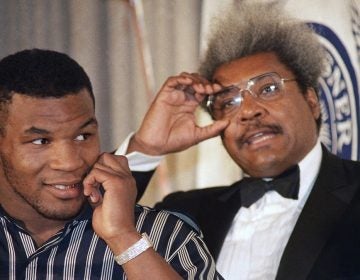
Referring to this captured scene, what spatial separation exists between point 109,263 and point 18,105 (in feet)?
1.50

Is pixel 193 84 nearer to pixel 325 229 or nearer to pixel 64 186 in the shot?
pixel 325 229

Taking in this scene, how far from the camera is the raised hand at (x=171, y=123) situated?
256cm

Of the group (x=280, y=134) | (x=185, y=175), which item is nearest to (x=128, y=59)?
(x=185, y=175)

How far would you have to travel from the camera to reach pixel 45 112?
6.10ft

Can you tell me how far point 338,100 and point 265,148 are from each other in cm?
46

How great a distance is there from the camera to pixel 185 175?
316 centimetres

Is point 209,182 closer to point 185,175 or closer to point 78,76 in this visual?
point 185,175

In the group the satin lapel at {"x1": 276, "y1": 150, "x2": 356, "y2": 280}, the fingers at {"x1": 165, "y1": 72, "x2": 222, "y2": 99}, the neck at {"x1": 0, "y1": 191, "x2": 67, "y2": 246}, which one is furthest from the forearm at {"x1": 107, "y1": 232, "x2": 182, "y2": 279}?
the fingers at {"x1": 165, "y1": 72, "x2": 222, "y2": 99}

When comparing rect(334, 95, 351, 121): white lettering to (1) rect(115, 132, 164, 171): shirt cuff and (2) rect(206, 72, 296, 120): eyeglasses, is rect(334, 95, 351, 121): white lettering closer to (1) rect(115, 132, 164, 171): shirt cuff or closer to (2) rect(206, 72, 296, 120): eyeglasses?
(2) rect(206, 72, 296, 120): eyeglasses

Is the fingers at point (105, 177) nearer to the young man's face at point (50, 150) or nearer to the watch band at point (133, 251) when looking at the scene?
the young man's face at point (50, 150)

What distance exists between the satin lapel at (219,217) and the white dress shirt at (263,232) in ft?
0.07

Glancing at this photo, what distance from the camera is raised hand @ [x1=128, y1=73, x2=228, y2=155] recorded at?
256cm

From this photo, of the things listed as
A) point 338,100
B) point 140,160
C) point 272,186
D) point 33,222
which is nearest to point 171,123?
point 140,160

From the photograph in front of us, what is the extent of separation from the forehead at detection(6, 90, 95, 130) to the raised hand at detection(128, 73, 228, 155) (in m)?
0.69
